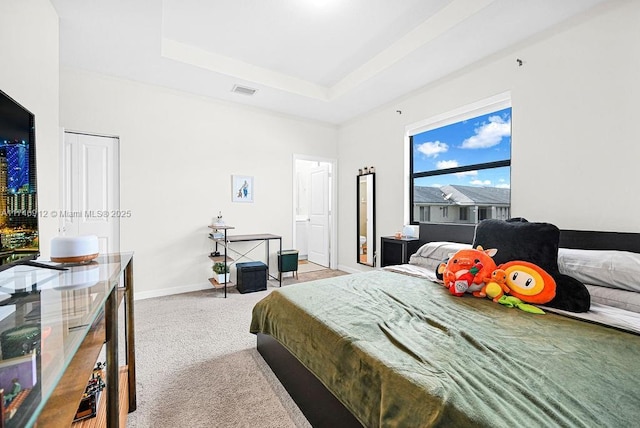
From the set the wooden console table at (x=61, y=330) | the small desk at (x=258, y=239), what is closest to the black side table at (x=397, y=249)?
the small desk at (x=258, y=239)

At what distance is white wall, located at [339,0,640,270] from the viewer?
2.13 meters

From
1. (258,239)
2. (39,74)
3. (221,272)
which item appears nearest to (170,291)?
(221,272)

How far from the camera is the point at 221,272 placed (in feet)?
12.5

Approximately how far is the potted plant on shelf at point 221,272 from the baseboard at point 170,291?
266 millimetres

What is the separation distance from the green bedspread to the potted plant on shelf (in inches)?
78.3

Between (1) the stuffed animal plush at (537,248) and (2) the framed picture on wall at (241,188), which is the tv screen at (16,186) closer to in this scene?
(2) the framed picture on wall at (241,188)

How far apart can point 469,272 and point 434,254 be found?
81 cm

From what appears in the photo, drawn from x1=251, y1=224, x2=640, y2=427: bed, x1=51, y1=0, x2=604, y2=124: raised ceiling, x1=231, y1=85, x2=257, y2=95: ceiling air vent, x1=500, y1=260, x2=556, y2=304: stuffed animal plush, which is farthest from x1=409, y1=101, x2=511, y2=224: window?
x1=231, y1=85, x2=257, y2=95: ceiling air vent

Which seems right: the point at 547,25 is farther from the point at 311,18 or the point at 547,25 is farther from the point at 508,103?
the point at 311,18

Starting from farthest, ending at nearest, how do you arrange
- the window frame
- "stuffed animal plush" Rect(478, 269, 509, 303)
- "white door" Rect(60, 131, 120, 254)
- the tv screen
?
"white door" Rect(60, 131, 120, 254) < the window frame < "stuffed animal plush" Rect(478, 269, 509, 303) < the tv screen

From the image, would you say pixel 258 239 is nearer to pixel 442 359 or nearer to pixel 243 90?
pixel 243 90

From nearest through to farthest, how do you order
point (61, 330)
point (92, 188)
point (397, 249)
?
point (61, 330)
point (92, 188)
point (397, 249)

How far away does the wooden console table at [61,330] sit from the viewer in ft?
1.72

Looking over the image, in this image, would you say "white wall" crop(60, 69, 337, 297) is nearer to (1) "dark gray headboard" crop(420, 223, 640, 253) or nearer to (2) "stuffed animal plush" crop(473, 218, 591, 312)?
(1) "dark gray headboard" crop(420, 223, 640, 253)
